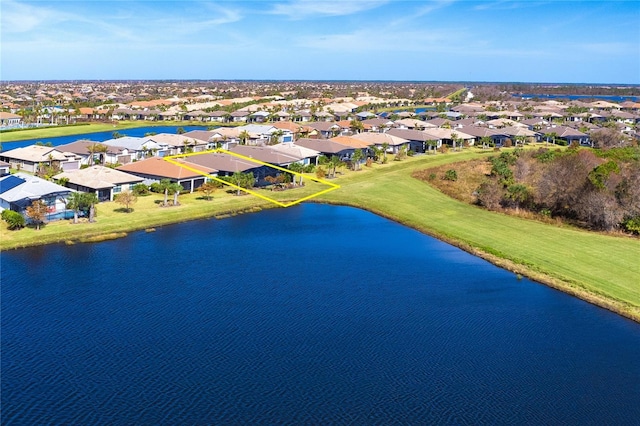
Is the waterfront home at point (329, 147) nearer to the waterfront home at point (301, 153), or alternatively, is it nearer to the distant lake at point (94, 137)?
the waterfront home at point (301, 153)

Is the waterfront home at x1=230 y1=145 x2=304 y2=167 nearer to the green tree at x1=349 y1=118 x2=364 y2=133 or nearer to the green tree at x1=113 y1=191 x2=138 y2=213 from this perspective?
the green tree at x1=113 y1=191 x2=138 y2=213

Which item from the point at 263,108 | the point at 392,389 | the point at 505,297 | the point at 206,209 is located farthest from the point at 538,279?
the point at 263,108

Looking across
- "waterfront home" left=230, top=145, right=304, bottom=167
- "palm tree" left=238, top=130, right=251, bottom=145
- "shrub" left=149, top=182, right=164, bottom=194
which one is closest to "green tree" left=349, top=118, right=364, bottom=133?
"palm tree" left=238, top=130, right=251, bottom=145

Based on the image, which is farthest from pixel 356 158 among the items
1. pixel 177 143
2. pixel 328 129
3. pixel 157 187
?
pixel 328 129

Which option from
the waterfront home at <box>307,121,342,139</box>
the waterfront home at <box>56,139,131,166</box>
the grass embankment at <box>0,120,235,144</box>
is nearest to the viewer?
the waterfront home at <box>56,139,131,166</box>

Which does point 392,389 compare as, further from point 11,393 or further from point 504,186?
point 504,186

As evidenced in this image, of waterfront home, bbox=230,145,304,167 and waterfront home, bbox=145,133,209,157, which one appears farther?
waterfront home, bbox=145,133,209,157
